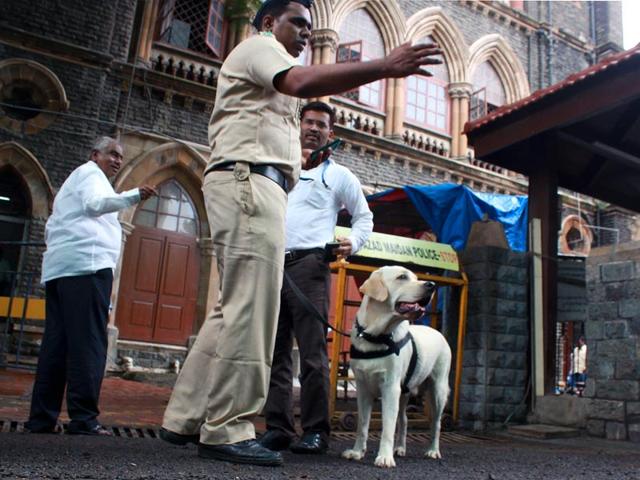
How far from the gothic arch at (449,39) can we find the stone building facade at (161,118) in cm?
8

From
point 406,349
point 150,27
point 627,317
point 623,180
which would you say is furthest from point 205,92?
point 406,349

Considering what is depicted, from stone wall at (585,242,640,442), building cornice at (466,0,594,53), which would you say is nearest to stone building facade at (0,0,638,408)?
building cornice at (466,0,594,53)

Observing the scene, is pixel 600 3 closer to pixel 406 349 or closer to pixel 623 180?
pixel 623 180

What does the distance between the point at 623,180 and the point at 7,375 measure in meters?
8.05

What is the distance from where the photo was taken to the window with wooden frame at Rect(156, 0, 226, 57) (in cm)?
1260

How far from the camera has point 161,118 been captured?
1165 centimetres

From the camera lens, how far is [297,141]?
2.73 metres

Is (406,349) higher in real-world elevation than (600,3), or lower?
lower

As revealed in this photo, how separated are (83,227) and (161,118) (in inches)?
337

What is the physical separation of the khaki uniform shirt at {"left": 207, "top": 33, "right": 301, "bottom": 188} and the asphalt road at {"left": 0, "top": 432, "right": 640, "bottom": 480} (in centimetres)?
123

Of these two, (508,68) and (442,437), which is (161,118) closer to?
(442,437)

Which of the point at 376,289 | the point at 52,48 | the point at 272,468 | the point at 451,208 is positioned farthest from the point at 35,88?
the point at 272,468

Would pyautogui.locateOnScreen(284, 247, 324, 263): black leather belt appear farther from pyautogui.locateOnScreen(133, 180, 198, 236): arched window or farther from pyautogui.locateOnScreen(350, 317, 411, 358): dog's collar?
pyautogui.locateOnScreen(133, 180, 198, 236): arched window

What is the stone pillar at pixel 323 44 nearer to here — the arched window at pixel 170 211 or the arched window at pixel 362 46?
the arched window at pixel 362 46
